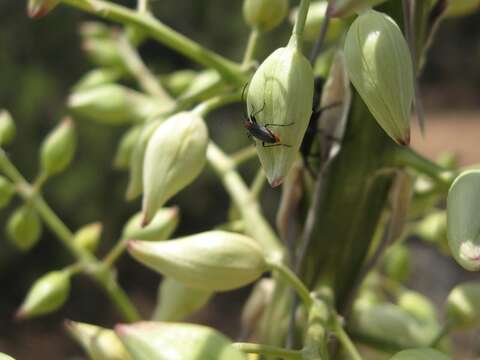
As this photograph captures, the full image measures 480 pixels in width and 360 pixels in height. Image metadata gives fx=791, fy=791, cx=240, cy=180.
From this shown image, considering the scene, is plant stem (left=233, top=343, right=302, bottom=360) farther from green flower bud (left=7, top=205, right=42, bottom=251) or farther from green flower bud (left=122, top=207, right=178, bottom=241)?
green flower bud (left=7, top=205, right=42, bottom=251)

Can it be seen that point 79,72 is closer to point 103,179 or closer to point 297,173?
point 103,179

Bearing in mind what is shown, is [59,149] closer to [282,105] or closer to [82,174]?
[282,105]

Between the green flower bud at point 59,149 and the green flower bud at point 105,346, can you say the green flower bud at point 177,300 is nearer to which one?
the green flower bud at point 105,346

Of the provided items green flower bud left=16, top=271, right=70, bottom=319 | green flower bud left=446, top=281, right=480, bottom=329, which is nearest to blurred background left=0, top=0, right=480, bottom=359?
green flower bud left=16, top=271, right=70, bottom=319

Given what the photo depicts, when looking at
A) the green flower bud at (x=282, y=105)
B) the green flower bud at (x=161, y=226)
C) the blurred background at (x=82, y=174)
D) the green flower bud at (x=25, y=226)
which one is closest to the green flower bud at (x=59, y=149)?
the green flower bud at (x=25, y=226)

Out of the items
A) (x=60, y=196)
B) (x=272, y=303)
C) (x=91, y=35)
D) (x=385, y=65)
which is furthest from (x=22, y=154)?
(x=385, y=65)

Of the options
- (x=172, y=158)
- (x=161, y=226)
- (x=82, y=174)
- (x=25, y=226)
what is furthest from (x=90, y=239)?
(x=82, y=174)
